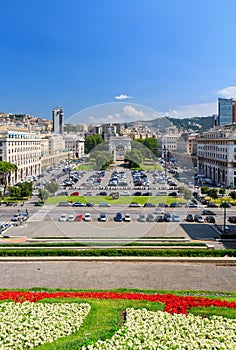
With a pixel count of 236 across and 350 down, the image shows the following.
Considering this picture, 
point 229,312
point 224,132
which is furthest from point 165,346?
point 224,132

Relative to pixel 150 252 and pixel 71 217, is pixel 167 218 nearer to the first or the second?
pixel 71 217

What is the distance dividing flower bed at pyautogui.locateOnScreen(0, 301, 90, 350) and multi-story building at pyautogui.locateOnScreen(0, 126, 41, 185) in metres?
28.3

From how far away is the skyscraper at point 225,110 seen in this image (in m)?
91.2

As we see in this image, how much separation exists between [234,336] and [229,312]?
1167 millimetres

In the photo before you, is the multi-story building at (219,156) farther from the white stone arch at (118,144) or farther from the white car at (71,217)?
the white stone arch at (118,144)

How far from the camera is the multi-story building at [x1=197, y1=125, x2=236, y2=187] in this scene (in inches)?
1284

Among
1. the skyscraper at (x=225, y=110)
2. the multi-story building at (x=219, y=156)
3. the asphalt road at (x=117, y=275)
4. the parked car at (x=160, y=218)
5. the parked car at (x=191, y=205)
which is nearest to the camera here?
the asphalt road at (x=117, y=275)

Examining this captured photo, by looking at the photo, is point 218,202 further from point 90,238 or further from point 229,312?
point 229,312

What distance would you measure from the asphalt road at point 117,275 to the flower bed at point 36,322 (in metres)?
2.04

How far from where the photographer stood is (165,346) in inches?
219

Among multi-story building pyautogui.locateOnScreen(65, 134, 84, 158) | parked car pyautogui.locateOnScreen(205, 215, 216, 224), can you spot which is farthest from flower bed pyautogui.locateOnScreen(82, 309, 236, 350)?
parked car pyautogui.locateOnScreen(205, 215, 216, 224)

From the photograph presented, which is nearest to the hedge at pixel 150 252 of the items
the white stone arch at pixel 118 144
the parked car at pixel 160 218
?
the white stone arch at pixel 118 144

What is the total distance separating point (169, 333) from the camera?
608 cm

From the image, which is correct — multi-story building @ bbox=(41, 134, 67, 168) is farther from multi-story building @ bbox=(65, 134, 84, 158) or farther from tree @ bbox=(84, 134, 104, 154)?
tree @ bbox=(84, 134, 104, 154)
